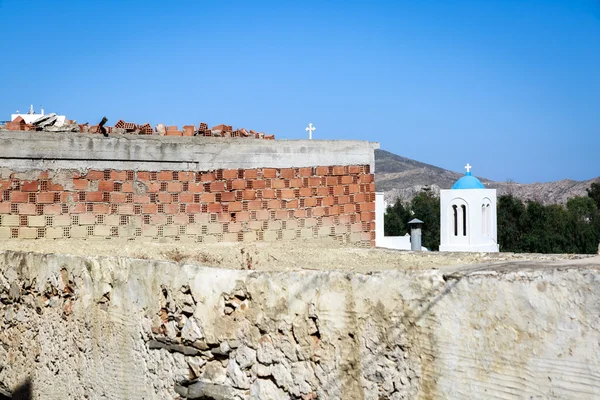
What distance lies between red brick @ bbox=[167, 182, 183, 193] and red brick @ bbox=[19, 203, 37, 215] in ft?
5.00

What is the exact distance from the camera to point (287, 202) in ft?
29.3

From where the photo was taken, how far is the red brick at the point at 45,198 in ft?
25.5

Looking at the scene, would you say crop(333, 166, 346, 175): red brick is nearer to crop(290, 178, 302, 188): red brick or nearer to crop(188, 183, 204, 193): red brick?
crop(290, 178, 302, 188): red brick

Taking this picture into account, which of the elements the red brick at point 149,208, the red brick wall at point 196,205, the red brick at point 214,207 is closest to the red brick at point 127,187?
the red brick wall at point 196,205

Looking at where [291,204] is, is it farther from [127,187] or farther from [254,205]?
[127,187]

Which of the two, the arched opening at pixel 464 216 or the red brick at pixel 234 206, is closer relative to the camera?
the red brick at pixel 234 206

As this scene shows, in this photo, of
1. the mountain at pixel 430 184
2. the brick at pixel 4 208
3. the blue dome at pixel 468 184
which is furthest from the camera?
the mountain at pixel 430 184

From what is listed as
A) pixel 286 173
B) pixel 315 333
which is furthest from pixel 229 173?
pixel 315 333

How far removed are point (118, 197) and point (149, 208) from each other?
0.38m

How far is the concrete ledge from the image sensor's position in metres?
7.76

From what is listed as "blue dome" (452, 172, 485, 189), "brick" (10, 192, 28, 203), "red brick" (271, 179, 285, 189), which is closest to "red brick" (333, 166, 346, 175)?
"red brick" (271, 179, 285, 189)

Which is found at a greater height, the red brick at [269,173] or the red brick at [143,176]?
the red brick at [269,173]

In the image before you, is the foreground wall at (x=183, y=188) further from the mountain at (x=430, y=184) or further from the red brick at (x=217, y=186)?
the mountain at (x=430, y=184)

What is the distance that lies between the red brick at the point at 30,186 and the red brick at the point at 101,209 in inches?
26.0
